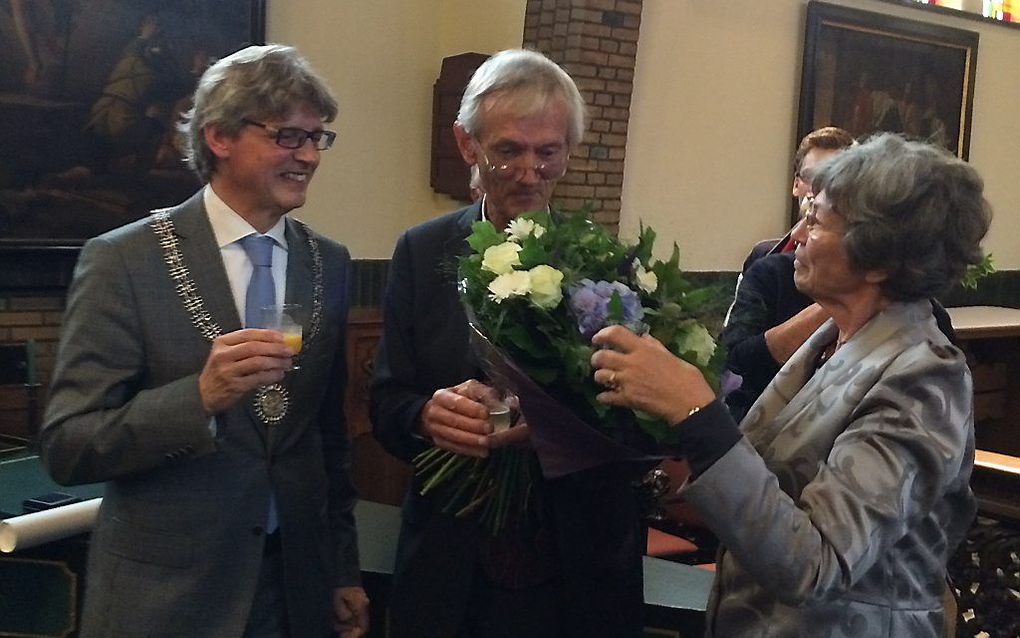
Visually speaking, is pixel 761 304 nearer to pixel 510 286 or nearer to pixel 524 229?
pixel 524 229

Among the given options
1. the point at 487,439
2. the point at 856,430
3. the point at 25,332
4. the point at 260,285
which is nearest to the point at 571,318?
the point at 487,439

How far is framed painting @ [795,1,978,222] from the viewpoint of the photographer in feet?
23.5

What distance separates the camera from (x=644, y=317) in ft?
5.53

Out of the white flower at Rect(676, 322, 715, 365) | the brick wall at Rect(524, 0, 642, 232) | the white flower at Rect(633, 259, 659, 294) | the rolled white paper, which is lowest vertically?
the rolled white paper

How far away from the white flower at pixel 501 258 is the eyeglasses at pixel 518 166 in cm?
46

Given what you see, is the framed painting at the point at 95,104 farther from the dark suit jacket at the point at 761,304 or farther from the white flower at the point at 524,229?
the white flower at the point at 524,229

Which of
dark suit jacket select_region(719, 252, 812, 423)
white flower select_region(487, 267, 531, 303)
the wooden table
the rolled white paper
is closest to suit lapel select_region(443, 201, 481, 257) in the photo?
white flower select_region(487, 267, 531, 303)

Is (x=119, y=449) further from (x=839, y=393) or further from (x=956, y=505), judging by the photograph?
(x=956, y=505)

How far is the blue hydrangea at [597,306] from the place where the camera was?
1.65 meters

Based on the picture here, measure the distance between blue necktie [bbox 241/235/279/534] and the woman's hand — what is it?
0.79 m

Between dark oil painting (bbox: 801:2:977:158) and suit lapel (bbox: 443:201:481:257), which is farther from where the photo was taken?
dark oil painting (bbox: 801:2:977:158)

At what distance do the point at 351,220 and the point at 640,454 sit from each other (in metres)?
4.65

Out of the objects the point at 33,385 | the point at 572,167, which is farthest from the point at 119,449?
the point at 572,167

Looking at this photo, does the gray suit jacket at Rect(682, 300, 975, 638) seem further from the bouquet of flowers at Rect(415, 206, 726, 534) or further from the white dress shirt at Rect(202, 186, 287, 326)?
the white dress shirt at Rect(202, 186, 287, 326)
